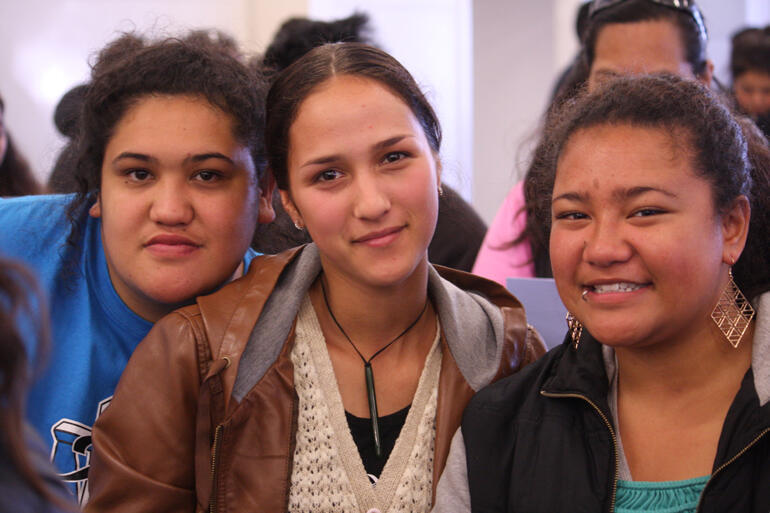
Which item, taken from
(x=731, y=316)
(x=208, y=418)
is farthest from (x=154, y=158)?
(x=731, y=316)

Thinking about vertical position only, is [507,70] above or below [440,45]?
below

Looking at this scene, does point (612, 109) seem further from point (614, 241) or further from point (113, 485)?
point (113, 485)

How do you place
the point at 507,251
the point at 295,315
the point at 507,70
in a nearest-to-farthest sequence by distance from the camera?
the point at 295,315 → the point at 507,251 → the point at 507,70

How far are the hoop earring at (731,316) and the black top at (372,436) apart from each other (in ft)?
1.87

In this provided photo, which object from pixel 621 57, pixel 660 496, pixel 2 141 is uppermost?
pixel 621 57

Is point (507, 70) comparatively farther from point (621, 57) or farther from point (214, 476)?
point (214, 476)

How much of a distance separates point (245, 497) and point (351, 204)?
21.2 inches

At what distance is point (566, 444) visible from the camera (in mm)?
1322

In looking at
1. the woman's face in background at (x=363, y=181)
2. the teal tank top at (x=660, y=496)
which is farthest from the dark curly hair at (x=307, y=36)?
the teal tank top at (x=660, y=496)

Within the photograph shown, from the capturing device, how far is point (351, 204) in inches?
58.1

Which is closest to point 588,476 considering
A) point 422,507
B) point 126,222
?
point 422,507

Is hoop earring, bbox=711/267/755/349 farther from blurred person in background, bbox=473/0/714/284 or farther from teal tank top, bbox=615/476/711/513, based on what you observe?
blurred person in background, bbox=473/0/714/284

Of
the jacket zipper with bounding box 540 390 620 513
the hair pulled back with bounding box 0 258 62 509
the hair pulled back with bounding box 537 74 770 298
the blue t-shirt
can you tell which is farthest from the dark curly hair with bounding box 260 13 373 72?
the hair pulled back with bounding box 0 258 62 509

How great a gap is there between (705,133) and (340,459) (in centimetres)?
82
